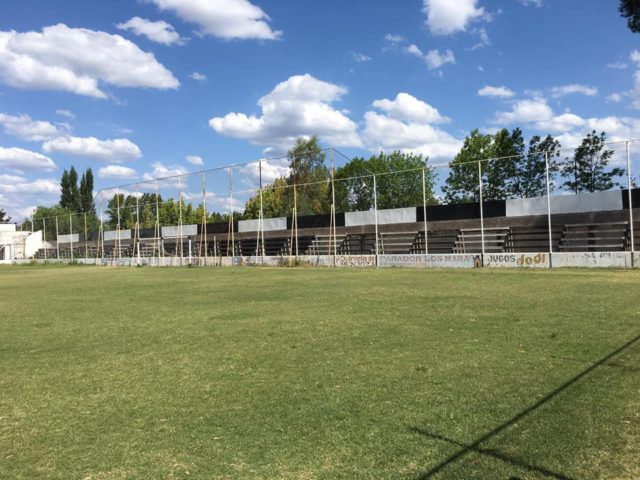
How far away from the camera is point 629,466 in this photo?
3334mm

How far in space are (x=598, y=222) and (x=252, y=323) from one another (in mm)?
22926

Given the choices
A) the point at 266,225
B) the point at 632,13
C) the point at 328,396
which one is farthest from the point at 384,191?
the point at 328,396

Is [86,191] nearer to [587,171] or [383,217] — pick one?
[383,217]

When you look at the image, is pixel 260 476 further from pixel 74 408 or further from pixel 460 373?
pixel 460 373

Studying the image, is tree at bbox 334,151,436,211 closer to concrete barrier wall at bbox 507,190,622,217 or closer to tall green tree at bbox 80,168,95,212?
concrete barrier wall at bbox 507,190,622,217

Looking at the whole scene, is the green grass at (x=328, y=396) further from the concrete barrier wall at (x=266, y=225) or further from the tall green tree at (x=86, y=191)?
the tall green tree at (x=86, y=191)

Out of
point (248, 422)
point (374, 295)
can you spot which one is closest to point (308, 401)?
point (248, 422)

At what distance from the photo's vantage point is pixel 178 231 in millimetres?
47750

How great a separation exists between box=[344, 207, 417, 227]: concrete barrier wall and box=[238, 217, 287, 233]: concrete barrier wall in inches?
252

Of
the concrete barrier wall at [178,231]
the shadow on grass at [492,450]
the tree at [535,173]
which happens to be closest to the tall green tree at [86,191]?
the concrete barrier wall at [178,231]

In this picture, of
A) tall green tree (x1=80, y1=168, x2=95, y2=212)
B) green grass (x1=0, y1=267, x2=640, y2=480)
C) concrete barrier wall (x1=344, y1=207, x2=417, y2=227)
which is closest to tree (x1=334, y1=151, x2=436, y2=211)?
concrete barrier wall (x1=344, y1=207, x2=417, y2=227)

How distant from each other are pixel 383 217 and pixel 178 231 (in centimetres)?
2239

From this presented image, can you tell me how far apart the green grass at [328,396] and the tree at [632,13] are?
12076 mm

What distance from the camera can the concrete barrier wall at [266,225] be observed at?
40.0 m
